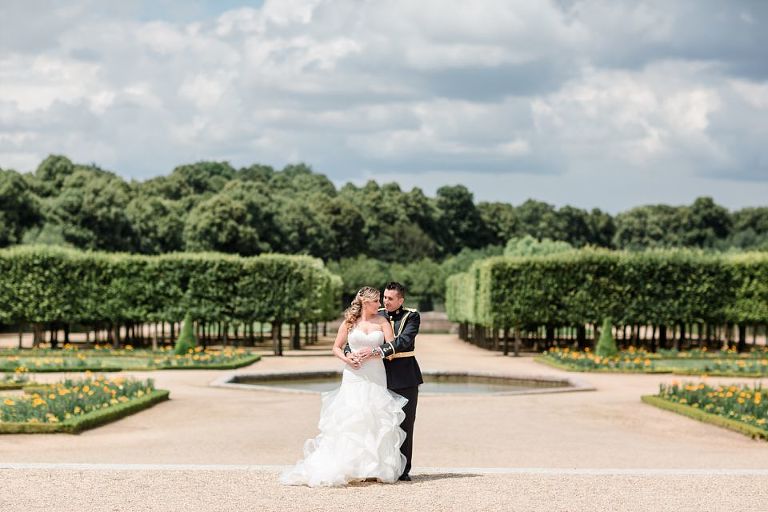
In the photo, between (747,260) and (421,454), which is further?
(747,260)

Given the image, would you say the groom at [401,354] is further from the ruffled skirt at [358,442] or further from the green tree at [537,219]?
the green tree at [537,219]

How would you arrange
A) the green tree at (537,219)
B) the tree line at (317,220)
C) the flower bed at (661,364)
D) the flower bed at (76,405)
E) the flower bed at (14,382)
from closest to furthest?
the flower bed at (76,405), the flower bed at (14,382), the flower bed at (661,364), the tree line at (317,220), the green tree at (537,219)

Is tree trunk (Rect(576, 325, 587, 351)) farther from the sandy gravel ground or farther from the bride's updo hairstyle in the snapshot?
the bride's updo hairstyle

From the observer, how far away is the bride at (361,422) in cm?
1020

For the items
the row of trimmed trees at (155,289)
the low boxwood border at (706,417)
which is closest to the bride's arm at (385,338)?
the low boxwood border at (706,417)

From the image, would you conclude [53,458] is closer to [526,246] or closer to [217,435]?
[217,435]

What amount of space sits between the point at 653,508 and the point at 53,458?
7.07m

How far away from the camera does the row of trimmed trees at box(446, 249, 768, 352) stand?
39.0 meters

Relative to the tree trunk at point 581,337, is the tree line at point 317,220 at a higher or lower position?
higher

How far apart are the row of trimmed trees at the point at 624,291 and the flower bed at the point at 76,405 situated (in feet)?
67.4

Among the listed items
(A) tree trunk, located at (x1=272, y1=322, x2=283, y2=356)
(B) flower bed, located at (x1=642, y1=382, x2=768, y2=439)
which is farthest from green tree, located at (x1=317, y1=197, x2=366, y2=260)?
(B) flower bed, located at (x1=642, y1=382, x2=768, y2=439)

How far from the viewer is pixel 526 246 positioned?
66.2 metres

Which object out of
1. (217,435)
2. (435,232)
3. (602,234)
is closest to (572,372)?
(217,435)

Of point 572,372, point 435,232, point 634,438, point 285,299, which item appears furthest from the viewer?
point 435,232
